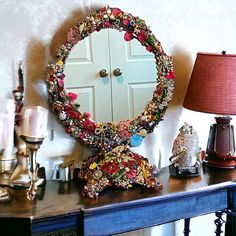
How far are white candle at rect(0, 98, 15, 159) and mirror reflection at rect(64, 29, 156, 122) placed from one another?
0.27m

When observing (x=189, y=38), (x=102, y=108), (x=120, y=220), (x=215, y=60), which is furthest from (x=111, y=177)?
(x=189, y=38)

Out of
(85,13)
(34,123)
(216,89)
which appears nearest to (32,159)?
(34,123)

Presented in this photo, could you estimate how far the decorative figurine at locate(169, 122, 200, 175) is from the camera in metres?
1.81

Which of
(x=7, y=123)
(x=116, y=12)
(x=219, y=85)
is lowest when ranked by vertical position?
(x=7, y=123)

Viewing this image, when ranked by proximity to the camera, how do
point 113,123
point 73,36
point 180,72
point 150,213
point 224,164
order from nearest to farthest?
point 150,213, point 73,36, point 113,123, point 224,164, point 180,72

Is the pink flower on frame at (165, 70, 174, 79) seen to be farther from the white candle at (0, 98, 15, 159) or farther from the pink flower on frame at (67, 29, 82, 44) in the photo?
the white candle at (0, 98, 15, 159)

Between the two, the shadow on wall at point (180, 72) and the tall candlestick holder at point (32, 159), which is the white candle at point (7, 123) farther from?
the shadow on wall at point (180, 72)

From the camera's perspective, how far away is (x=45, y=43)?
168 centimetres

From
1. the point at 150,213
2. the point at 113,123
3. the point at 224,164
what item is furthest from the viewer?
the point at 224,164

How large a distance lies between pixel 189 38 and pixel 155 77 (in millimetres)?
299

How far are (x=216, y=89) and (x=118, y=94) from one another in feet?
1.35

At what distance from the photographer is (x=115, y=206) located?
1468mm

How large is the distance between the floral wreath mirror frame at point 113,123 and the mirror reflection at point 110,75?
3 centimetres

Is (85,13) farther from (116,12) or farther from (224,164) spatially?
(224,164)
